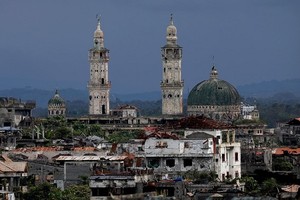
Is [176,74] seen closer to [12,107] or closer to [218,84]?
[218,84]

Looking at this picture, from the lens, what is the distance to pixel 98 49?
6550 inches

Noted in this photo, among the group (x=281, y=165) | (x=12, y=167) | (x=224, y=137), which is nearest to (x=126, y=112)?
(x=281, y=165)

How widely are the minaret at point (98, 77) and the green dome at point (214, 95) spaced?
497 inches

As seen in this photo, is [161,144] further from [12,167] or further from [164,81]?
[164,81]

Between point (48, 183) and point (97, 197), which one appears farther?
point (48, 183)

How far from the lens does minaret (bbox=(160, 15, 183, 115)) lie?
16525 cm

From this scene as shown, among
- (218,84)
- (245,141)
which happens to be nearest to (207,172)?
(245,141)

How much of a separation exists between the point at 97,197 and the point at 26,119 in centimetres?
7152

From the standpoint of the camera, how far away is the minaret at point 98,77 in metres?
165

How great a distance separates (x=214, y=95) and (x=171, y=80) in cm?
880

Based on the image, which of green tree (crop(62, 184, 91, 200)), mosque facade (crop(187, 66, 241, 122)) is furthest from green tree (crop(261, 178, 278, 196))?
mosque facade (crop(187, 66, 241, 122))

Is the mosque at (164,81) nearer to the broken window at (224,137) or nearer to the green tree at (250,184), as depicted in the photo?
the broken window at (224,137)

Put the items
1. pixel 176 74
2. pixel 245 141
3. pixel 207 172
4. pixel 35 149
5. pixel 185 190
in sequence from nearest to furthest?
1. pixel 185 190
2. pixel 207 172
3. pixel 35 149
4. pixel 245 141
5. pixel 176 74

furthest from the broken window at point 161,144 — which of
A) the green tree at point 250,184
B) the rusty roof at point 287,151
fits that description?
the rusty roof at point 287,151
